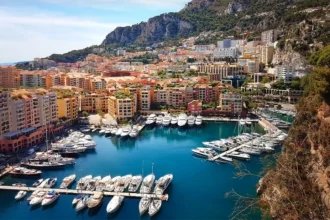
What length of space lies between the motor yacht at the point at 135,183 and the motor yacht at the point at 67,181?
2.55 metres

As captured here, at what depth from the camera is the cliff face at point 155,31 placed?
8149cm

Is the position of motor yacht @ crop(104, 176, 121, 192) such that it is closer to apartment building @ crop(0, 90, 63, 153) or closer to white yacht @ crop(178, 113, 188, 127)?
apartment building @ crop(0, 90, 63, 153)

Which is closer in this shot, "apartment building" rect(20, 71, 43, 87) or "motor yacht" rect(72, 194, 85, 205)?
"motor yacht" rect(72, 194, 85, 205)

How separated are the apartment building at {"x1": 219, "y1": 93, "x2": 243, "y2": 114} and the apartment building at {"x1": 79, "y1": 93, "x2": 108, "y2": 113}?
9.56m

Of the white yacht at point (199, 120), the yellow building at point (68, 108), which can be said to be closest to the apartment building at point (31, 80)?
the yellow building at point (68, 108)

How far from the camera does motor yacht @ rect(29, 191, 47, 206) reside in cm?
1341

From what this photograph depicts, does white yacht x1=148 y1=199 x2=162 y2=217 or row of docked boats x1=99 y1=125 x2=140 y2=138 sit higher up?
row of docked boats x1=99 y1=125 x2=140 y2=138

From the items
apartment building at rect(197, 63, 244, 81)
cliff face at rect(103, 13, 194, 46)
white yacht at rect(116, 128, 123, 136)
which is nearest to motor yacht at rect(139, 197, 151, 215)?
white yacht at rect(116, 128, 123, 136)

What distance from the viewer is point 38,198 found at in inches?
536

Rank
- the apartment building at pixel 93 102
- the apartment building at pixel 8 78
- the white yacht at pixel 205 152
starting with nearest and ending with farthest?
the white yacht at pixel 205 152 → the apartment building at pixel 93 102 → the apartment building at pixel 8 78

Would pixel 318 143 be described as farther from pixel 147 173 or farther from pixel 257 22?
pixel 257 22

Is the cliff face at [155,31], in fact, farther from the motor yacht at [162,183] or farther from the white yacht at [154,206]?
the white yacht at [154,206]

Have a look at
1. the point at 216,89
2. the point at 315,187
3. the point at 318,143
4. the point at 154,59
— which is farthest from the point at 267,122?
the point at 154,59

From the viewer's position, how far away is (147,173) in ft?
53.7
